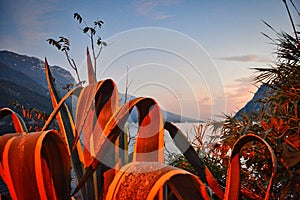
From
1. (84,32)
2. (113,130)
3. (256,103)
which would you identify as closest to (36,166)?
(113,130)

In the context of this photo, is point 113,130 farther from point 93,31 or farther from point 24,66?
point 24,66

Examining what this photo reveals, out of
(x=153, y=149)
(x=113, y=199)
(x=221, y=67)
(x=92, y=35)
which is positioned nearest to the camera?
(x=113, y=199)

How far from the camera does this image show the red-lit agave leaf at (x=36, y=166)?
1.09ft

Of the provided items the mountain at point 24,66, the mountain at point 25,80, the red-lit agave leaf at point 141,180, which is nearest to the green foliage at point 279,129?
the red-lit agave leaf at point 141,180

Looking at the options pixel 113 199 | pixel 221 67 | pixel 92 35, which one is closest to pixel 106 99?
pixel 113 199

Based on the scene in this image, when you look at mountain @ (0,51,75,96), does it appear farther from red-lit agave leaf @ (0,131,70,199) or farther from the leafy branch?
red-lit agave leaf @ (0,131,70,199)

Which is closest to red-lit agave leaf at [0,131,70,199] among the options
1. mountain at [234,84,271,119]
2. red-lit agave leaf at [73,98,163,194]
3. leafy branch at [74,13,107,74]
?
red-lit agave leaf at [73,98,163,194]

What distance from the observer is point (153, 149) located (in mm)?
415

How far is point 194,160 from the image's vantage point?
0.38 meters

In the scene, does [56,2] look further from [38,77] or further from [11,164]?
[11,164]

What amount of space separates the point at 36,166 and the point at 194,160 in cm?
17

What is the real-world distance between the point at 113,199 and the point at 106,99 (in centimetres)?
20

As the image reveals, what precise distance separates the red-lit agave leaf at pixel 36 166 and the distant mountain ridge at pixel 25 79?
1838 millimetres

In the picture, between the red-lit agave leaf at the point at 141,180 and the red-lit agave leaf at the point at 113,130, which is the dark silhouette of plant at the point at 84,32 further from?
the red-lit agave leaf at the point at 141,180
